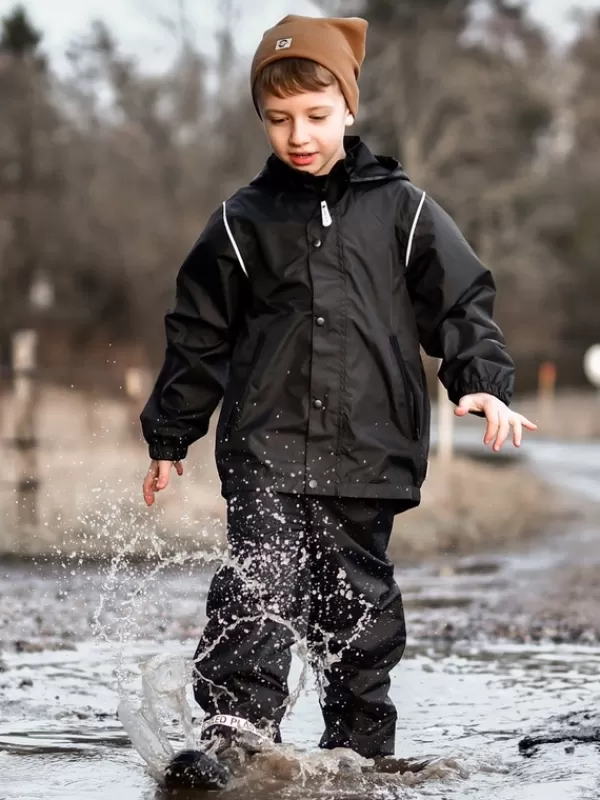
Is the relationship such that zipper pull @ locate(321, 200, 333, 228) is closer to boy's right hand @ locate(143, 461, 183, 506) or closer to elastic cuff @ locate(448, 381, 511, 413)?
elastic cuff @ locate(448, 381, 511, 413)

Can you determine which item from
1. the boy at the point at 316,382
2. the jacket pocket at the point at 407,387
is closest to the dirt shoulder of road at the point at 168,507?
the boy at the point at 316,382

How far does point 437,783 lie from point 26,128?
2935 centimetres

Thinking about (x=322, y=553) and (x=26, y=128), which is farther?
(x=26, y=128)

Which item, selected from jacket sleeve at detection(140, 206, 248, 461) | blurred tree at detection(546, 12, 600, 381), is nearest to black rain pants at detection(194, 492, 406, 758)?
jacket sleeve at detection(140, 206, 248, 461)

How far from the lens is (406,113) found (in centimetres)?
3100

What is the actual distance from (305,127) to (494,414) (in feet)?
2.72

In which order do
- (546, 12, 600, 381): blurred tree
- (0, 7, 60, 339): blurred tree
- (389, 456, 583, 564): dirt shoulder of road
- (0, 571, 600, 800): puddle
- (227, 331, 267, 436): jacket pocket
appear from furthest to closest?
(546, 12, 600, 381): blurred tree, (0, 7, 60, 339): blurred tree, (389, 456, 583, 564): dirt shoulder of road, (227, 331, 267, 436): jacket pocket, (0, 571, 600, 800): puddle

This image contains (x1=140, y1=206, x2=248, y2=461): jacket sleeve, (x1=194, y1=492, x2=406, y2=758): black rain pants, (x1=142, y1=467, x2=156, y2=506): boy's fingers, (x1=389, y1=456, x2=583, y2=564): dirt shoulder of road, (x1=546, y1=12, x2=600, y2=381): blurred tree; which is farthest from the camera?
(x1=546, y1=12, x2=600, y2=381): blurred tree

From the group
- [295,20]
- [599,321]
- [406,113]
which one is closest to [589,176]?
[599,321]

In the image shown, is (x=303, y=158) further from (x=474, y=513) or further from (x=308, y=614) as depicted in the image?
(x=474, y=513)

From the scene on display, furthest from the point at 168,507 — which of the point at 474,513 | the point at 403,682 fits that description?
the point at 403,682

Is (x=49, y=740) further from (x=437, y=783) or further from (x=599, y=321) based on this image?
(x=599, y=321)

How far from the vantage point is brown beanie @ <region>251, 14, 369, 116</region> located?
13.6 ft

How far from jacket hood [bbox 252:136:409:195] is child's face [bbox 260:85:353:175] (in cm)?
3
